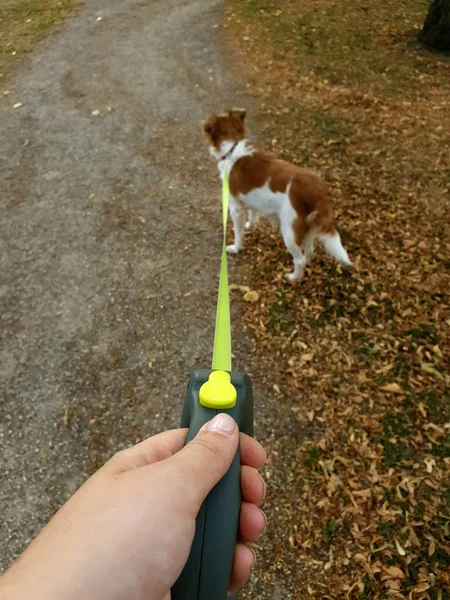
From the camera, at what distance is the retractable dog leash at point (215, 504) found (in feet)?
3.91

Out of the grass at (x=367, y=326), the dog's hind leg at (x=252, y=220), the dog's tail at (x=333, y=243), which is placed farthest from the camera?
the dog's hind leg at (x=252, y=220)

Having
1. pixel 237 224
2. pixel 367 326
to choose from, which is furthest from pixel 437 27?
pixel 367 326

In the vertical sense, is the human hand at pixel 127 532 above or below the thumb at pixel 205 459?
below

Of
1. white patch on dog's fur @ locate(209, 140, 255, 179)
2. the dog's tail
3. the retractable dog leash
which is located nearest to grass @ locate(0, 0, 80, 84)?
white patch on dog's fur @ locate(209, 140, 255, 179)

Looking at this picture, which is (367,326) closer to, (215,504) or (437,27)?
(215,504)

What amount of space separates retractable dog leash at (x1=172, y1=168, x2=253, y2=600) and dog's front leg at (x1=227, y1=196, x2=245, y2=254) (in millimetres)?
2939

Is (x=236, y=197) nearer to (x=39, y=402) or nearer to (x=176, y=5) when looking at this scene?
(x=39, y=402)

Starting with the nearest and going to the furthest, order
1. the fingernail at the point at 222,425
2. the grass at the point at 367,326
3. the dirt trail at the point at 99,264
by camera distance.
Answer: the fingernail at the point at 222,425, the grass at the point at 367,326, the dirt trail at the point at 99,264

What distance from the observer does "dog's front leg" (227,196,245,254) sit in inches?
171

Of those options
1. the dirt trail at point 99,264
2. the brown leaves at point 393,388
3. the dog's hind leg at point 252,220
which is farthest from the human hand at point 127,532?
the dog's hind leg at point 252,220

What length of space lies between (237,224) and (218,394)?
3304mm

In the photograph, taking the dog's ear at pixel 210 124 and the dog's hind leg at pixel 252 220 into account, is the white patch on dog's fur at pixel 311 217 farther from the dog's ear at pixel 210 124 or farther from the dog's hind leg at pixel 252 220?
the dog's ear at pixel 210 124

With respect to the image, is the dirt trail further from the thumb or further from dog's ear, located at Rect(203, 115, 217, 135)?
the thumb

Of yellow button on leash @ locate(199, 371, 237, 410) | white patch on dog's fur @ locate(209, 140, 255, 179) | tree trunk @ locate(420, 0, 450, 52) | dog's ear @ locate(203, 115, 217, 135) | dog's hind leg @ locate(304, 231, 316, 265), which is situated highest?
tree trunk @ locate(420, 0, 450, 52)
